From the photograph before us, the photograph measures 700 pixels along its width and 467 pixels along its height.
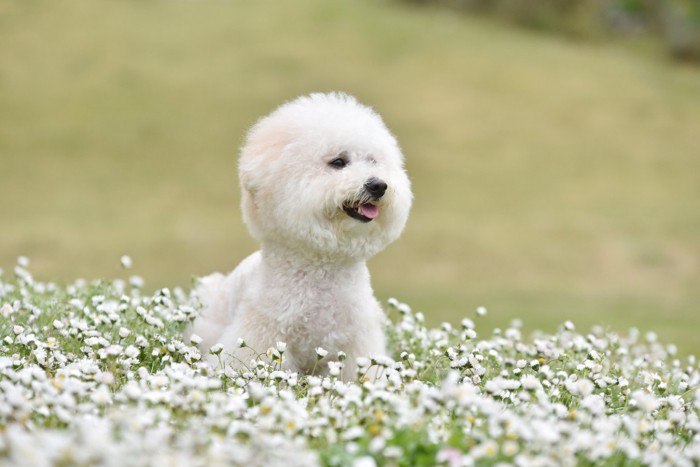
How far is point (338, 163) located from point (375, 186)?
13.9 inches

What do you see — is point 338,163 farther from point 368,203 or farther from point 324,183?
point 368,203

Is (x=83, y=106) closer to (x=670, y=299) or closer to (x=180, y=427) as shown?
(x=670, y=299)

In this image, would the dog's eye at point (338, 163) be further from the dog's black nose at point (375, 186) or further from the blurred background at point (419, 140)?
the blurred background at point (419, 140)

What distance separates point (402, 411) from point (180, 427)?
0.90 meters

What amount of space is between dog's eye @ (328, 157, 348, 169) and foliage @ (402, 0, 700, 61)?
24.1 metres


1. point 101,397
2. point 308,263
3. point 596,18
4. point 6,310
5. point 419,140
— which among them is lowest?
point 101,397

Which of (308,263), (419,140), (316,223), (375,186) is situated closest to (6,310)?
(308,263)

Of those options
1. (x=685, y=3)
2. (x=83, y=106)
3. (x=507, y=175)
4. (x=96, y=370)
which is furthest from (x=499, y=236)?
(x=685, y=3)

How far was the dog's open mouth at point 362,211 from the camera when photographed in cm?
509

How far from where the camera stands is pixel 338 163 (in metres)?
5.25

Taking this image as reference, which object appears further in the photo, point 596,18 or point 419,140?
point 596,18

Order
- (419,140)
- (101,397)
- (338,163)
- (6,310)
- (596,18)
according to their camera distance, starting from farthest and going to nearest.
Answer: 1. (596,18)
2. (419,140)
3. (6,310)
4. (338,163)
5. (101,397)

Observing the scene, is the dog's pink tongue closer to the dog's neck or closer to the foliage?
the dog's neck

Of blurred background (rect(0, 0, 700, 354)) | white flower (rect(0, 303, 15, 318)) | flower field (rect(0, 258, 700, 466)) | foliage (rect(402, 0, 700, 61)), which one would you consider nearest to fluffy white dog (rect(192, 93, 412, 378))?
flower field (rect(0, 258, 700, 466))
